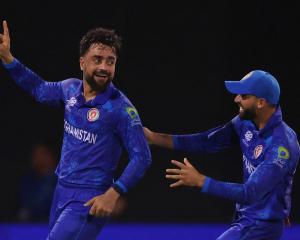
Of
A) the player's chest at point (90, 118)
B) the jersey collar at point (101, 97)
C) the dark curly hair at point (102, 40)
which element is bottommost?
the player's chest at point (90, 118)

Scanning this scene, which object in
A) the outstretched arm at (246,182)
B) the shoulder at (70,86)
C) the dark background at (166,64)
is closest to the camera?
the outstretched arm at (246,182)

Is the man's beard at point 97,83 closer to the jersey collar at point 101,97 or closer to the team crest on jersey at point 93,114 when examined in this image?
the jersey collar at point 101,97

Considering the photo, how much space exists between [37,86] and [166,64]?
2.95m

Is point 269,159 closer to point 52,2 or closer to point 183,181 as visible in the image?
point 183,181

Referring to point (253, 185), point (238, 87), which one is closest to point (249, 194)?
point (253, 185)

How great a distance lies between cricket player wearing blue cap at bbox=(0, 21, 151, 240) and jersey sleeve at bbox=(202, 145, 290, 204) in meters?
0.40

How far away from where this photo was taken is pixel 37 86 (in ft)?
16.9

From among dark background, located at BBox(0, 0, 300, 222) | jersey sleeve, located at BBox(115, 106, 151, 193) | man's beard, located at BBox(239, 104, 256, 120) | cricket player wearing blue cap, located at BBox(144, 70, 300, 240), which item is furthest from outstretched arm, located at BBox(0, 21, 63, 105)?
dark background, located at BBox(0, 0, 300, 222)

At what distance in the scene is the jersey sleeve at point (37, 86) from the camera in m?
5.09

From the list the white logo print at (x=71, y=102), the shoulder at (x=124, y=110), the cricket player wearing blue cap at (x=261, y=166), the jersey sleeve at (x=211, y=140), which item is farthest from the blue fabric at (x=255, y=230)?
the white logo print at (x=71, y=102)

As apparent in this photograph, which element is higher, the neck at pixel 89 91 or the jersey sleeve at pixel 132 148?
the neck at pixel 89 91

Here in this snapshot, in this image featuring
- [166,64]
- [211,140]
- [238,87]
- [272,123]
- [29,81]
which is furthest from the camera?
[166,64]

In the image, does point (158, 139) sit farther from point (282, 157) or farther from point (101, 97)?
point (282, 157)

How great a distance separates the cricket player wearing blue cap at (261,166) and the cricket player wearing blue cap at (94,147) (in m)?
0.41
